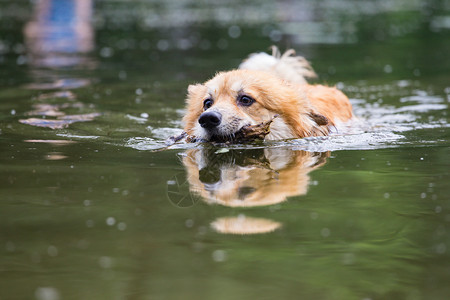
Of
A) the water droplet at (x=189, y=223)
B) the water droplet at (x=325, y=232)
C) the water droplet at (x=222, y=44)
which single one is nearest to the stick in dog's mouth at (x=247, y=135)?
the water droplet at (x=189, y=223)

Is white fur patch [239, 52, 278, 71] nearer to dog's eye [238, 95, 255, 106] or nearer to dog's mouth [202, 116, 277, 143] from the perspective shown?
dog's eye [238, 95, 255, 106]

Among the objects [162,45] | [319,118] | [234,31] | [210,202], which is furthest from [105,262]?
[234,31]

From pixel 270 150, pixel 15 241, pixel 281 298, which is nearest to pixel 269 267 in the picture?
pixel 281 298

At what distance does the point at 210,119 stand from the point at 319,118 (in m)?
1.10

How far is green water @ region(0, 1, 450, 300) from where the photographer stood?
8.93 ft

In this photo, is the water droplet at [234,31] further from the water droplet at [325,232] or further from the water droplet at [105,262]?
the water droplet at [105,262]

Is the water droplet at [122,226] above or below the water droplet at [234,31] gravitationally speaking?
above

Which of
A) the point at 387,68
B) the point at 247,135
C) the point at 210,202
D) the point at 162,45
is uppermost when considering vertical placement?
the point at 210,202

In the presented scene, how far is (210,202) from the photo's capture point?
12.3 feet

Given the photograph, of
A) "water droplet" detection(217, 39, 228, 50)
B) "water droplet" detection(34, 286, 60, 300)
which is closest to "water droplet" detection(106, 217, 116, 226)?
"water droplet" detection(34, 286, 60, 300)

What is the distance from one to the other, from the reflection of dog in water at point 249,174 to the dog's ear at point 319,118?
1.93 ft

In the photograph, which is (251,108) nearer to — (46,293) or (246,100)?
(246,100)

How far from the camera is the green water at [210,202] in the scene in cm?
272

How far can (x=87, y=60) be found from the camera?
1201cm
